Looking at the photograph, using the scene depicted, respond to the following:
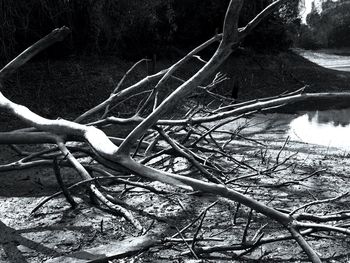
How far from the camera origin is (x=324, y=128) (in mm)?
8203

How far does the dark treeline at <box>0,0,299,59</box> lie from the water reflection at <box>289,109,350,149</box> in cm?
422

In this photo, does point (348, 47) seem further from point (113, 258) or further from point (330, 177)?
point (113, 258)

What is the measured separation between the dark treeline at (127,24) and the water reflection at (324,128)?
4225 millimetres

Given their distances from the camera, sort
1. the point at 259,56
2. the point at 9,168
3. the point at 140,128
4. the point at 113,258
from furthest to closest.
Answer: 1. the point at 259,56
2. the point at 9,168
3. the point at 113,258
4. the point at 140,128

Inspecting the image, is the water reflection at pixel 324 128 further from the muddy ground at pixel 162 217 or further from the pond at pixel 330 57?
the pond at pixel 330 57

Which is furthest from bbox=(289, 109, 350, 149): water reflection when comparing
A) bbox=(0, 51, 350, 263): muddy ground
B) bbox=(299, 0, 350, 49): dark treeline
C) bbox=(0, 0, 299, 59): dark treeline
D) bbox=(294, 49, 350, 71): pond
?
bbox=(299, 0, 350, 49): dark treeline

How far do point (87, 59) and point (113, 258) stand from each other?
831cm

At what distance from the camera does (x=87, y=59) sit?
1051 cm

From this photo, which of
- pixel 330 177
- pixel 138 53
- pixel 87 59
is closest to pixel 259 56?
pixel 138 53

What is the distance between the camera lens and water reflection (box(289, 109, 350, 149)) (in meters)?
7.06

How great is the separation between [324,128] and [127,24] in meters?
5.63

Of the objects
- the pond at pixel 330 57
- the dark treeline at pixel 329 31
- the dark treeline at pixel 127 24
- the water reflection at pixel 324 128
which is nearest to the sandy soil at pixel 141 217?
the water reflection at pixel 324 128

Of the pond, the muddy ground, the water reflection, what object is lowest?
the water reflection

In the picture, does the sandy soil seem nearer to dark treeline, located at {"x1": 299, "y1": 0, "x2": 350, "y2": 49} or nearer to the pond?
the pond
